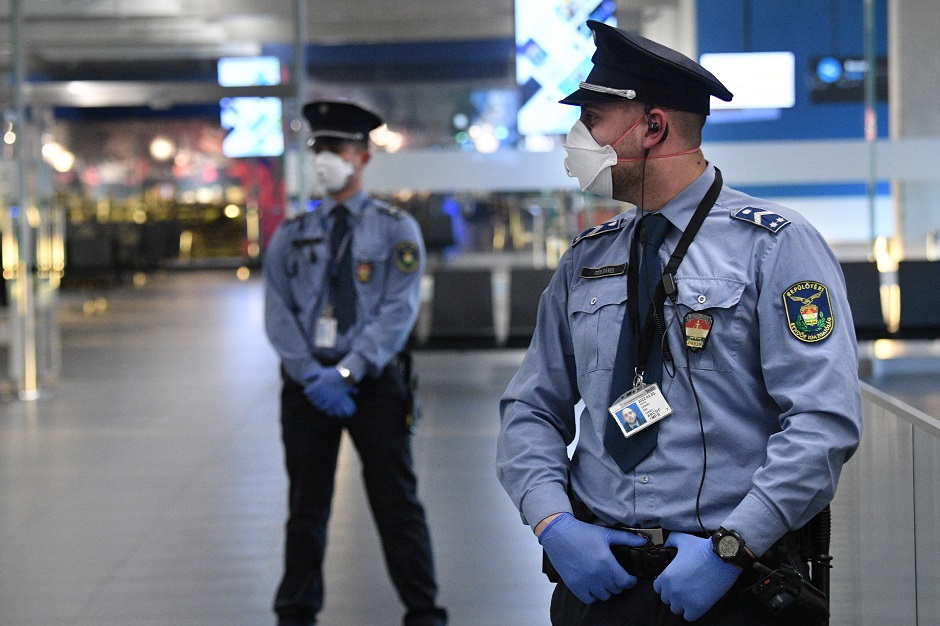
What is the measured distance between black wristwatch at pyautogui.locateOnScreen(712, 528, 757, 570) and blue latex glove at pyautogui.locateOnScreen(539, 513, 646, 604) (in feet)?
0.45

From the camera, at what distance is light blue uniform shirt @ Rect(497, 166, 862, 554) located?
1.49m

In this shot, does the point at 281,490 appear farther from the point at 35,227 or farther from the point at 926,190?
the point at 926,190

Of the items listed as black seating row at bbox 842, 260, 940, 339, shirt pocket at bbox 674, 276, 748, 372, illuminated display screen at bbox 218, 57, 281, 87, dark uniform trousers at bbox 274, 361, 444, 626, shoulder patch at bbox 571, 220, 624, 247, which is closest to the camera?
shirt pocket at bbox 674, 276, 748, 372

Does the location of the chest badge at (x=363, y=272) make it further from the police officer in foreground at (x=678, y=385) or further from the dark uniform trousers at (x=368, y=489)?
the police officer in foreground at (x=678, y=385)

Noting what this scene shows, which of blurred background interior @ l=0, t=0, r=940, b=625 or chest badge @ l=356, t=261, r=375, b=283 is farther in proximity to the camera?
blurred background interior @ l=0, t=0, r=940, b=625

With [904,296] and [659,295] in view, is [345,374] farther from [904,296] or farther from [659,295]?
[904,296]

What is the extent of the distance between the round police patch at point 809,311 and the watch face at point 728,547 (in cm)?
28

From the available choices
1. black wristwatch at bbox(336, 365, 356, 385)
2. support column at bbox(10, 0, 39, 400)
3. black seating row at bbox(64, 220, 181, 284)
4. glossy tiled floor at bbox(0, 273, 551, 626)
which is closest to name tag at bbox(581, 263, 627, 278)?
black wristwatch at bbox(336, 365, 356, 385)

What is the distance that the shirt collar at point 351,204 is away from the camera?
3.38 meters

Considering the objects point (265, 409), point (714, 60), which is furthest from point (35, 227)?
point (714, 60)

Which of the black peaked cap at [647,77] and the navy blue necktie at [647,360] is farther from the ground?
the black peaked cap at [647,77]

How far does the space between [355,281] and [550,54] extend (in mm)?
4478

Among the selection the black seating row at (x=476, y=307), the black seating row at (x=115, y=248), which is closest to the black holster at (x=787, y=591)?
the black seating row at (x=476, y=307)

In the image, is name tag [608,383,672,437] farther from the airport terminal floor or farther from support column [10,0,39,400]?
support column [10,0,39,400]
